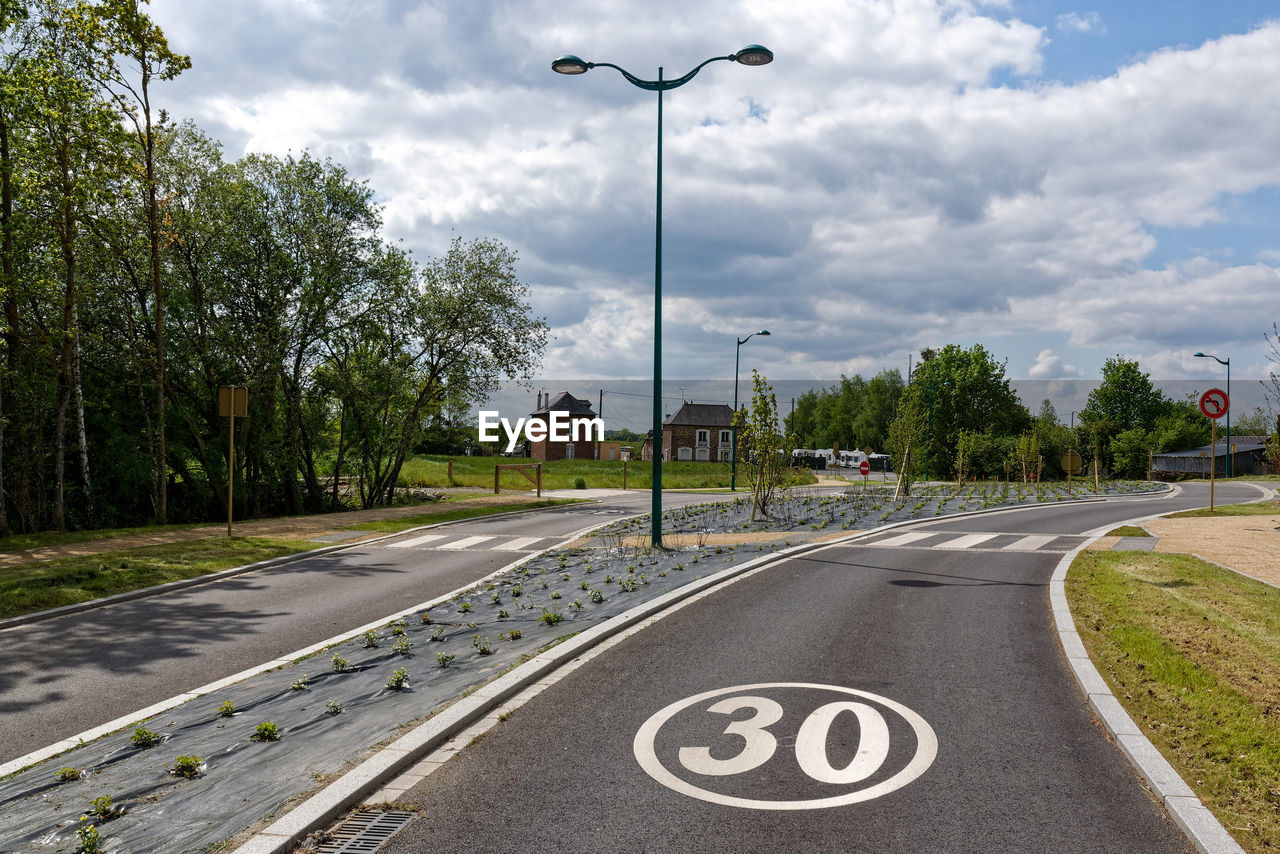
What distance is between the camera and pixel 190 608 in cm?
1036

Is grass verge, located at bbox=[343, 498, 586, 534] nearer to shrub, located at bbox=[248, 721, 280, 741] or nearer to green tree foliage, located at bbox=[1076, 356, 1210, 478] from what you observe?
shrub, located at bbox=[248, 721, 280, 741]

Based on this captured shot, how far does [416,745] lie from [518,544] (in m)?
12.0

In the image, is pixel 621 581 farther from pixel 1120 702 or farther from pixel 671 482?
pixel 671 482

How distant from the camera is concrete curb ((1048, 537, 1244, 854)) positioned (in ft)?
12.8

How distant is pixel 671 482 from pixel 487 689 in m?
45.8

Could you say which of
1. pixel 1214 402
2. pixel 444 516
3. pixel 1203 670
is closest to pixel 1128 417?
pixel 1214 402

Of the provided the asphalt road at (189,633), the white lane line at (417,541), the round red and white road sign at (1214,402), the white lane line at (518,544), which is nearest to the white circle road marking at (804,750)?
the asphalt road at (189,633)

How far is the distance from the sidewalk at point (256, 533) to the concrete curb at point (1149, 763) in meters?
14.2

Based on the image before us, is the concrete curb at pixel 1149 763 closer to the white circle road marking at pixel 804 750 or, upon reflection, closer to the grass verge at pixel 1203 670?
the grass verge at pixel 1203 670

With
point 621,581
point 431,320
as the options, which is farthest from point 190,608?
point 431,320

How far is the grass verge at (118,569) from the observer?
10.3 meters

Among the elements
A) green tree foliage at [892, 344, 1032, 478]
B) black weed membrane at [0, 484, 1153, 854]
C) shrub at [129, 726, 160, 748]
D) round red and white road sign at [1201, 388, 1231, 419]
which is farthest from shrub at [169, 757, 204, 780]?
green tree foliage at [892, 344, 1032, 478]

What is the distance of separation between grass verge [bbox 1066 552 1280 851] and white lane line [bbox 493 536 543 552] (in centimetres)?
973

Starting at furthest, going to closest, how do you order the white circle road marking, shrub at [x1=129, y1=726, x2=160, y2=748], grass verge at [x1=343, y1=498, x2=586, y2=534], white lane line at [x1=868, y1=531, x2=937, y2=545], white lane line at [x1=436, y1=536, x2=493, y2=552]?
grass verge at [x1=343, y1=498, x2=586, y2=534]
white lane line at [x1=436, y1=536, x2=493, y2=552]
white lane line at [x1=868, y1=531, x2=937, y2=545]
shrub at [x1=129, y1=726, x2=160, y2=748]
the white circle road marking
